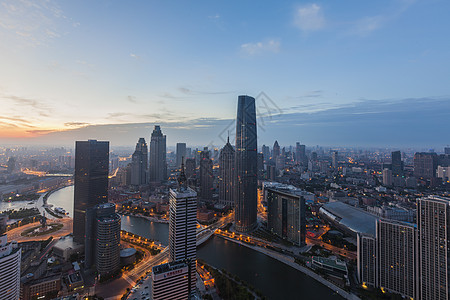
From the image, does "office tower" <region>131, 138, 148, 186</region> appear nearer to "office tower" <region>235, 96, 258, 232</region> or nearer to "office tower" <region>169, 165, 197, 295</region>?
"office tower" <region>235, 96, 258, 232</region>

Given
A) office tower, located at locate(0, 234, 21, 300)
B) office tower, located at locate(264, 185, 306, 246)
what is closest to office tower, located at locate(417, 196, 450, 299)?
office tower, located at locate(264, 185, 306, 246)

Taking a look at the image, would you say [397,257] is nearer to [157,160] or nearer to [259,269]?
[259,269]

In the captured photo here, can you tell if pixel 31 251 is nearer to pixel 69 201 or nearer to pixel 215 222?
pixel 215 222

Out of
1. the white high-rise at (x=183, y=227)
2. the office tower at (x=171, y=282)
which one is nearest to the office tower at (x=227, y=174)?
the white high-rise at (x=183, y=227)

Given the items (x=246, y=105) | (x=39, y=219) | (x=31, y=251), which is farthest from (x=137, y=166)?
(x=246, y=105)

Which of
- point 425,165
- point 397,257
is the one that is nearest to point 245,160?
point 397,257

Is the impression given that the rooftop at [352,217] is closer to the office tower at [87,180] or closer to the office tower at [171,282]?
the office tower at [171,282]

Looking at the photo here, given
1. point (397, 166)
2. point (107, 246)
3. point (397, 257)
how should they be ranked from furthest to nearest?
point (397, 166) → point (107, 246) → point (397, 257)
